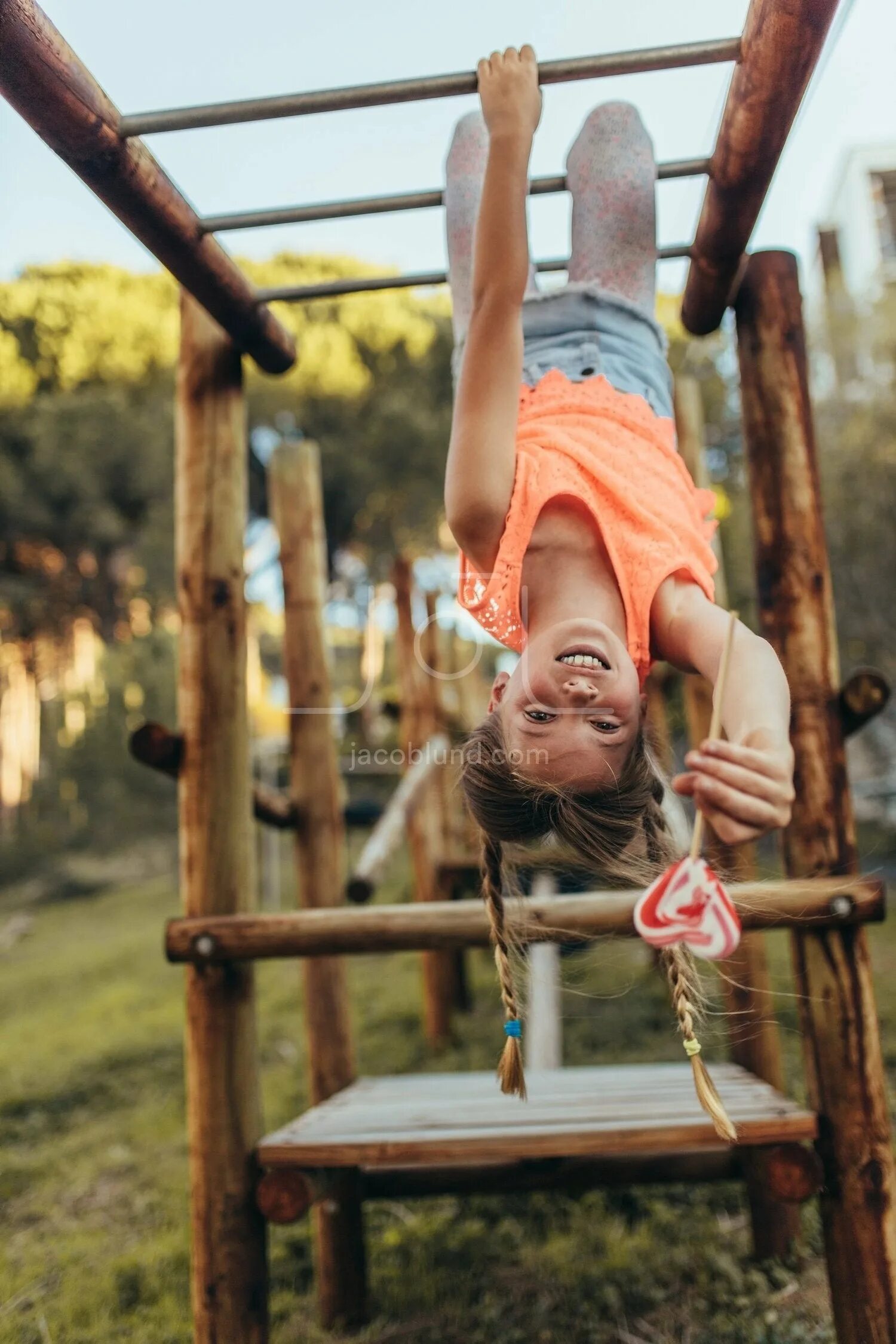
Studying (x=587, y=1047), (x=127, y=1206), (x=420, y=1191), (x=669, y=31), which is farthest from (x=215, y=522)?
(x=587, y=1047)

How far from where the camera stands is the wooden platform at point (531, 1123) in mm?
2303

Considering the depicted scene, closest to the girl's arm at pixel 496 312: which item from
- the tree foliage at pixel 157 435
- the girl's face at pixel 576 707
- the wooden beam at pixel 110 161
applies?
the girl's face at pixel 576 707

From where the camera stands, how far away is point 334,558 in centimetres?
1145

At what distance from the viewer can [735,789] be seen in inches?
44.5

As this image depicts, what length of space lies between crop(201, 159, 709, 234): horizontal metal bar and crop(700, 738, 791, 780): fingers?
1.60m

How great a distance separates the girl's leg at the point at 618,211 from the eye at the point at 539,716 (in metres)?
1.02

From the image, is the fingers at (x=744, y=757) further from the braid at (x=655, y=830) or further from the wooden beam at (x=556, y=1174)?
the wooden beam at (x=556, y=1174)

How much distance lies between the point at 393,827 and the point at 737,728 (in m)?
3.56

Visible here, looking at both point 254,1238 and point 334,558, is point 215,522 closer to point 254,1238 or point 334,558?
point 254,1238

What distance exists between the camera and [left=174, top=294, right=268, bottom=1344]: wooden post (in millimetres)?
2361

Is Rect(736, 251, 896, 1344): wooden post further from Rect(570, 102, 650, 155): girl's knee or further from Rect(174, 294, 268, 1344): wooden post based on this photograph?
Rect(174, 294, 268, 1344): wooden post

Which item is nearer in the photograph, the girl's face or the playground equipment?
the girl's face

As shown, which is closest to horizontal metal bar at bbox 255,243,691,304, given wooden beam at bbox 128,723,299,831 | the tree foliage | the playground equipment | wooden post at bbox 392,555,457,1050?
the playground equipment

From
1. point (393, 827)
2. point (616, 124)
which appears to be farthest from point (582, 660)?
point (393, 827)
